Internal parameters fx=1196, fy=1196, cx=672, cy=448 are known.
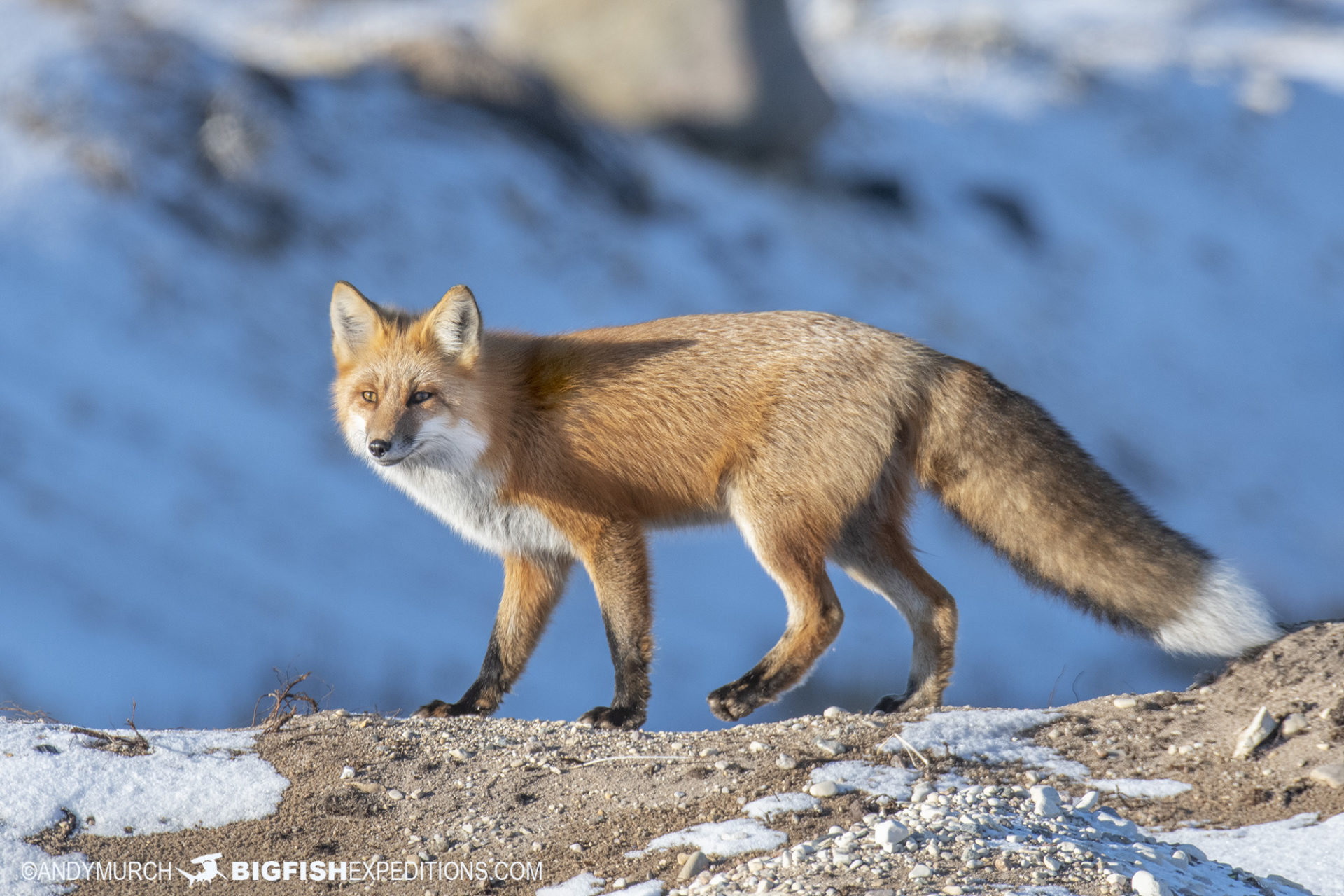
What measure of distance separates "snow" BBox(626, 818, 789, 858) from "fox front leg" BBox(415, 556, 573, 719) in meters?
2.08

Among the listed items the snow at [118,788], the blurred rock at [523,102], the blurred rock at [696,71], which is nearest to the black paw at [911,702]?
the snow at [118,788]

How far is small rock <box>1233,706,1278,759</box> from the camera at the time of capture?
472 centimetres

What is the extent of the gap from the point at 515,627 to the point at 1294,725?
3.48m

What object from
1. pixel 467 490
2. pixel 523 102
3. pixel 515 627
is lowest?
pixel 515 627

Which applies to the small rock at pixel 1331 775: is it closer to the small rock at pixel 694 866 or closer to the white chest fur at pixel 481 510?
the small rock at pixel 694 866

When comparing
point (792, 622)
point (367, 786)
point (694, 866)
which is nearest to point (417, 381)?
point (367, 786)

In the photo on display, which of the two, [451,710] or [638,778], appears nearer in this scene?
[638,778]

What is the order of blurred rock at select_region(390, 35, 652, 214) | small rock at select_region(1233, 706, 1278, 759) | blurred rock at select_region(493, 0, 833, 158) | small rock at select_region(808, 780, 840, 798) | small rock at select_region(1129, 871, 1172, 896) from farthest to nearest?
1. blurred rock at select_region(493, 0, 833, 158)
2. blurred rock at select_region(390, 35, 652, 214)
3. small rock at select_region(1233, 706, 1278, 759)
4. small rock at select_region(808, 780, 840, 798)
5. small rock at select_region(1129, 871, 1172, 896)

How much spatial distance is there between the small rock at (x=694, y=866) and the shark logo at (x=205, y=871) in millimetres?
1604

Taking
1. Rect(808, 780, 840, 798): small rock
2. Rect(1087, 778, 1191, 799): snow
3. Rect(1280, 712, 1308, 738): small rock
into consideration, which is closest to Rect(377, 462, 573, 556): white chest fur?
Rect(808, 780, 840, 798): small rock

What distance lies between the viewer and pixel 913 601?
582 cm

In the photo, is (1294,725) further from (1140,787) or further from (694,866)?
(694,866)

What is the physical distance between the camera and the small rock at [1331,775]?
4.44 metres

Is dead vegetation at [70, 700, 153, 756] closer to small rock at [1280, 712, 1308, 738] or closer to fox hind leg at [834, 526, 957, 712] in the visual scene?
fox hind leg at [834, 526, 957, 712]
